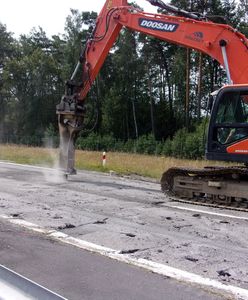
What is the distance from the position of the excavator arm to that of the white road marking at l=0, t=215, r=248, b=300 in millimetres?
5500

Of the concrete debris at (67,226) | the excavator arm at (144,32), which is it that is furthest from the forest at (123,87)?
the concrete debris at (67,226)

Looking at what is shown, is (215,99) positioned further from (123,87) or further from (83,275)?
(123,87)

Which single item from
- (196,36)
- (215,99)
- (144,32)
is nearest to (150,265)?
(215,99)

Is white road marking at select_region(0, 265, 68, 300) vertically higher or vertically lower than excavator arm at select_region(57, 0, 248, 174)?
lower

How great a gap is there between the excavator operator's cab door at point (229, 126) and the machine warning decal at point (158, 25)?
8.84ft

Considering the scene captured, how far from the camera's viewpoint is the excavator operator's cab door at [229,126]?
9.59 meters

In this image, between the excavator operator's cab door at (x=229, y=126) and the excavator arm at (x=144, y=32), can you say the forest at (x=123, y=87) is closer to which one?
the excavator arm at (x=144, y=32)

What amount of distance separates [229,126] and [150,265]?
493 centimetres

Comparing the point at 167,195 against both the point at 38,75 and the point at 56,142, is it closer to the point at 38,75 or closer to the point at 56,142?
the point at 56,142

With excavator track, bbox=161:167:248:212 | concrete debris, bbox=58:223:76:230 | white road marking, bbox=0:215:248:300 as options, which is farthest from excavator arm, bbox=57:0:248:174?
white road marking, bbox=0:215:248:300

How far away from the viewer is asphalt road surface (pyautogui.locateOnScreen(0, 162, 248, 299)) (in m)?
5.73

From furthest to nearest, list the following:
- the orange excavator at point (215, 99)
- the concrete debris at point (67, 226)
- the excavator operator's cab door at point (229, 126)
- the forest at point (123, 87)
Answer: the forest at point (123, 87)
the orange excavator at point (215, 99)
the excavator operator's cab door at point (229, 126)
the concrete debris at point (67, 226)

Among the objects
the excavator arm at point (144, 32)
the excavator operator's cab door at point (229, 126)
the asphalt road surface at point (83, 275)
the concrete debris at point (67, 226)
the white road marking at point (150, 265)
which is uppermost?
the excavator arm at point (144, 32)

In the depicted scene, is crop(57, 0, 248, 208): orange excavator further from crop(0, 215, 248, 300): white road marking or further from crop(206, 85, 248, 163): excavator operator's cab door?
crop(0, 215, 248, 300): white road marking
